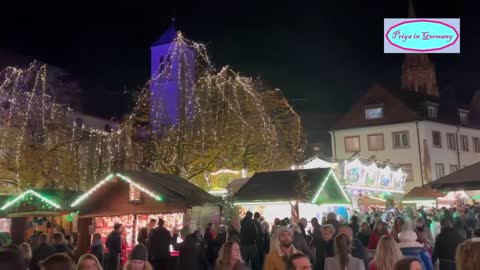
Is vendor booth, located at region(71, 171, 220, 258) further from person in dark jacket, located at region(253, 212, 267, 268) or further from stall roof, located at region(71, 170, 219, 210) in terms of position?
person in dark jacket, located at region(253, 212, 267, 268)

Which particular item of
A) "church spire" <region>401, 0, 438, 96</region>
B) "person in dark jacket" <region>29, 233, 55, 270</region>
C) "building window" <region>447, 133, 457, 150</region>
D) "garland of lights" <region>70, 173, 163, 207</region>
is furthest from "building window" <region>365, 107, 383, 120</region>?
"person in dark jacket" <region>29, 233, 55, 270</region>

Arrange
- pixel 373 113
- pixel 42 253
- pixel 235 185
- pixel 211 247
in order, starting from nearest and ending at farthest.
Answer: pixel 42 253 < pixel 211 247 < pixel 235 185 < pixel 373 113

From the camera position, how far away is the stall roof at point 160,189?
17422 millimetres

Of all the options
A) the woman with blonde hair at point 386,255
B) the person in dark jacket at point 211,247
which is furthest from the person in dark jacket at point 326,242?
the woman with blonde hair at point 386,255

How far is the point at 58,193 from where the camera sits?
23.7 meters

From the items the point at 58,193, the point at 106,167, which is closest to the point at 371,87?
the point at 106,167

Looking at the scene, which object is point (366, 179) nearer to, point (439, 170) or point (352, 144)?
point (439, 170)

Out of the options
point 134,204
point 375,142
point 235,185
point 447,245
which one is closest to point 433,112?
point 375,142

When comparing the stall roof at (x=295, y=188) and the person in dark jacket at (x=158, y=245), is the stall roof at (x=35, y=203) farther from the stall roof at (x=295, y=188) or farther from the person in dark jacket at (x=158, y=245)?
the person in dark jacket at (x=158, y=245)

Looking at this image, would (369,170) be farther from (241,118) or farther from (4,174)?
(4,174)

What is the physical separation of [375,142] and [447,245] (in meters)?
35.7

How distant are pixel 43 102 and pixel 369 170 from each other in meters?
19.4

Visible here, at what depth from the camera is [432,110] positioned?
4456 centimetres

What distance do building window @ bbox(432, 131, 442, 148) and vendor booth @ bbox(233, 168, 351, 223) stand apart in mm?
23177
